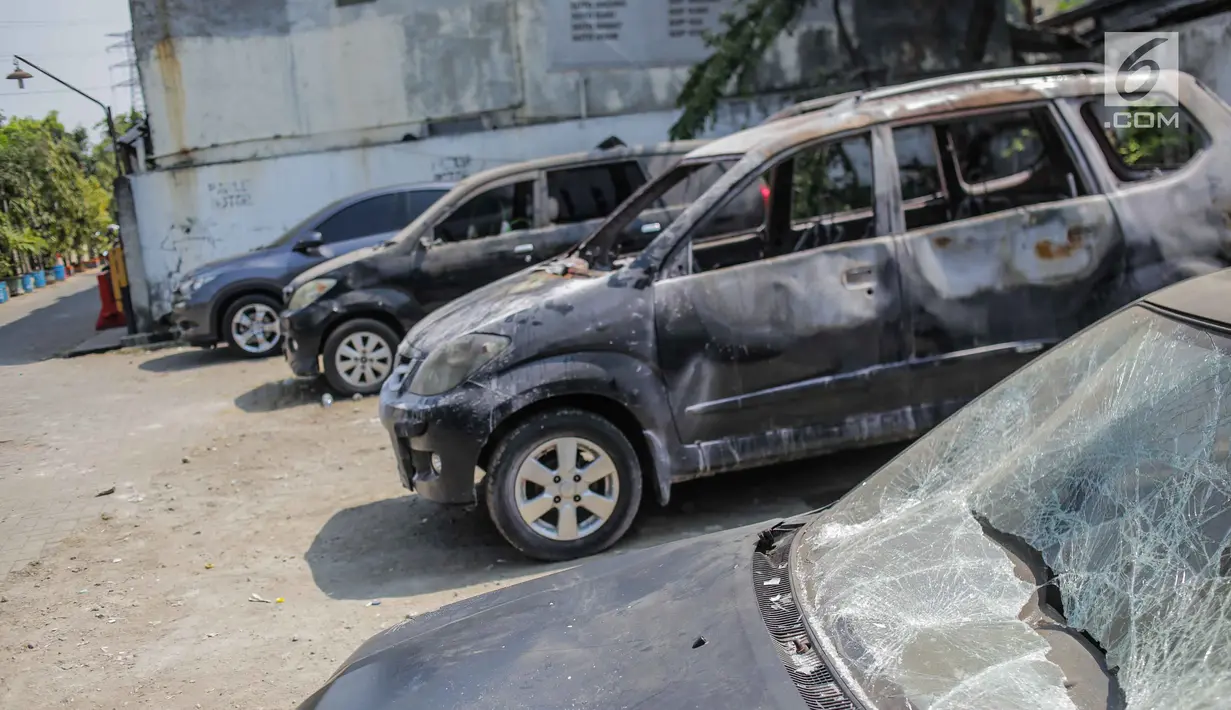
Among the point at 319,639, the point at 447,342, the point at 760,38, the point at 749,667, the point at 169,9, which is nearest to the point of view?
the point at 749,667

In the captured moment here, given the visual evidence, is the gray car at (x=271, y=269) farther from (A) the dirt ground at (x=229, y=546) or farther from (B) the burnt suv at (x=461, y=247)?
(A) the dirt ground at (x=229, y=546)

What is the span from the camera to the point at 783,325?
15.8 feet

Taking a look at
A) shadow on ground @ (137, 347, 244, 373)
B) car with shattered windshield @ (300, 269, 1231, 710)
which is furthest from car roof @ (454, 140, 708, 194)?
car with shattered windshield @ (300, 269, 1231, 710)

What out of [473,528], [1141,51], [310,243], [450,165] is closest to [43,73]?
[310,243]

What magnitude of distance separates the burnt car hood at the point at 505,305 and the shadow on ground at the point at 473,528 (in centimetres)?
107

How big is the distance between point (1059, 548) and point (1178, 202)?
380 centimetres

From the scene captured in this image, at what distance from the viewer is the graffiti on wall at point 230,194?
14055 mm

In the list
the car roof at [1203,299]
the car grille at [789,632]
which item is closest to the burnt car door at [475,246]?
the car grille at [789,632]

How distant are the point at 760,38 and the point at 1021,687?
1069 cm

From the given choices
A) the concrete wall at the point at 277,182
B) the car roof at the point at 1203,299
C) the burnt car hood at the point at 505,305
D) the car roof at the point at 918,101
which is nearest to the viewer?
the car roof at the point at 1203,299

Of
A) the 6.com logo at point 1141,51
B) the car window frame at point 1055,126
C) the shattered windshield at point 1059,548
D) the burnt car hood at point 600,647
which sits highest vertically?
Answer: the 6.com logo at point 1141,51

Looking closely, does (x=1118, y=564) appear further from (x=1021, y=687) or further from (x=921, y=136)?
(x=921, y=136)

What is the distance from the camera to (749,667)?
6.16 ft

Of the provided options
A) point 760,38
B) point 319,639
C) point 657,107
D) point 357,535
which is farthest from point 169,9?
point 319,639
